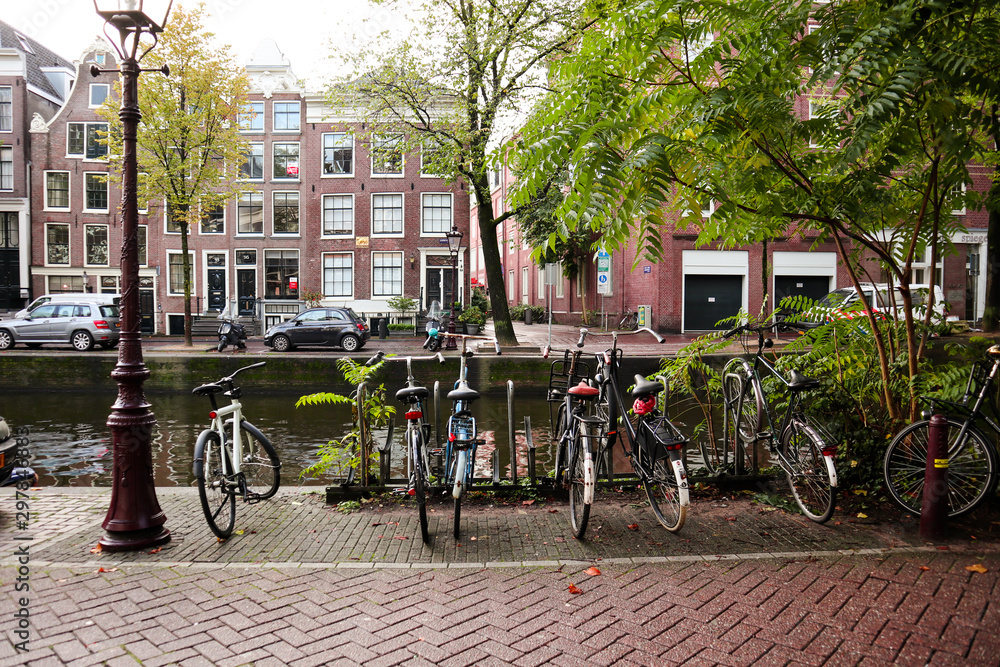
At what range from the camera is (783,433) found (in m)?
4.58

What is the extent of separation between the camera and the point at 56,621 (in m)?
3.09

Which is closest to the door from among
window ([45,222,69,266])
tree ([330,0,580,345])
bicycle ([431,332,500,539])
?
window ([45,222,69,266])

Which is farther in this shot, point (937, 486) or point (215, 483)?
point (215, 483)

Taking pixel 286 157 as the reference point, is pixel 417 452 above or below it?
below

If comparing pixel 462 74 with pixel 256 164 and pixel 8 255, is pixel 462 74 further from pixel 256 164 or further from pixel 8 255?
pixel 8 255

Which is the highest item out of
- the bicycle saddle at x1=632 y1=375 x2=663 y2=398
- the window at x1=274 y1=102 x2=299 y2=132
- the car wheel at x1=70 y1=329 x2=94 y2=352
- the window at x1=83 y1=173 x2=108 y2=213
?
the window at x1=274 y1=102 x2=299 y2=132

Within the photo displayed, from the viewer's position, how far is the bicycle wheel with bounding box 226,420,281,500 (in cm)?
510

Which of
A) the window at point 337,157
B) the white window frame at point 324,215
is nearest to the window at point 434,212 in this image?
the white window frame at point 324,215

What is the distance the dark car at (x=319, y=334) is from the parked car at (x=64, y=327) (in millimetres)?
4577

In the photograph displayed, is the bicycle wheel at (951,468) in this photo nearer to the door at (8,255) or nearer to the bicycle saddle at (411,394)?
the bicycle saddle at (411,394)

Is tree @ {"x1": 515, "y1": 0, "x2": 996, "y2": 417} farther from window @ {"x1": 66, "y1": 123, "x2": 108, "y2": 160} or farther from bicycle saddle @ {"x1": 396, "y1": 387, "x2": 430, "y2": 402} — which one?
window @ {"x1": 66, "y1": 123, "x2": 108, "y2": 160}

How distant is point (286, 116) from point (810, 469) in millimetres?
29753

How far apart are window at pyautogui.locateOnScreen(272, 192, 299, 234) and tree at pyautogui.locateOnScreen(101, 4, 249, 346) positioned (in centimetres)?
909

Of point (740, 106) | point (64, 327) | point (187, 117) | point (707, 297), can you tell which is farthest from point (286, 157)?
point (740, 106)
